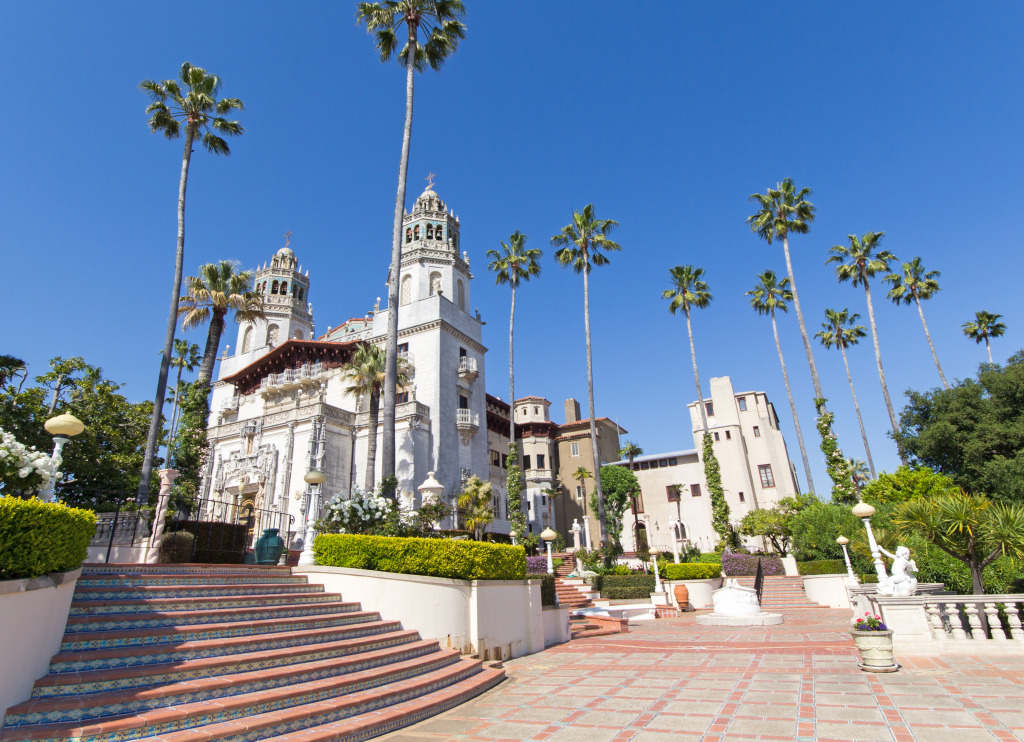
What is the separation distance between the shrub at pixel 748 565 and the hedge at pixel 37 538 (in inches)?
1277

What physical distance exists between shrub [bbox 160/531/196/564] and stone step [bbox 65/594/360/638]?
25.8ft

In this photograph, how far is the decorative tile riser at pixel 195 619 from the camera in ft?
22.6

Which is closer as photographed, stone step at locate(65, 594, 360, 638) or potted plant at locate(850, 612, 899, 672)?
stone step at locate(65, 594, 360, 638)

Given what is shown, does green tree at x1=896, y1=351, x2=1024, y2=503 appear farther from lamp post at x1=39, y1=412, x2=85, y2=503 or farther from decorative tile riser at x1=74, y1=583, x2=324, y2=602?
lamp post at x1=39, y1=412, x2=85, y2=503

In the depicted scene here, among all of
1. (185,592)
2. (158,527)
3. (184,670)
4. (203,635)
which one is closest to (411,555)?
(185,592)

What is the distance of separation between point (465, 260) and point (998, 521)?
35808 millimetres

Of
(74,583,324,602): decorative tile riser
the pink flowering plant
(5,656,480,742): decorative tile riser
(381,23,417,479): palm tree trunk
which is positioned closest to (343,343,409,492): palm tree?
(381,23,417,479): palm tree trunk

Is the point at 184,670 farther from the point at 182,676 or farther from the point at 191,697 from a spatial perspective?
the point at 191,697

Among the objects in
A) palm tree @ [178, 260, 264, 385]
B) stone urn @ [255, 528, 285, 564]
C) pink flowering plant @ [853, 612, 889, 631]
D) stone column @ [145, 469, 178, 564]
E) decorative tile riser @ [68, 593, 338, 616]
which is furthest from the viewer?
palm tree @ [178, 260, 264, 385]

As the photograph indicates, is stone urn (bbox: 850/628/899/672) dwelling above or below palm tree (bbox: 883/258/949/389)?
below

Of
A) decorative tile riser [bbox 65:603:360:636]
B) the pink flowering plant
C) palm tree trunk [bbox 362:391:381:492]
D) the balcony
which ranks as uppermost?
the balcony

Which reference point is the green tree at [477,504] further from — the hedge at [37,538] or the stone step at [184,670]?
the hedge at [37,538]

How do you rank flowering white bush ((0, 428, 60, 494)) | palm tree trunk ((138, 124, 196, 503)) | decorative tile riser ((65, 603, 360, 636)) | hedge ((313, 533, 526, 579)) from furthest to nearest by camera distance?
1. palm tree trunk ((138, 124, 196, 503))
2. hedge ((313, 533, 526, 579))
3. flowering white bush ((0, 428, 60, 494))
4. decorative tile riser ((65, 603, 360, 636))

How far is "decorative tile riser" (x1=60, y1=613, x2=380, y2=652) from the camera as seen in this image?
638 centimetres
